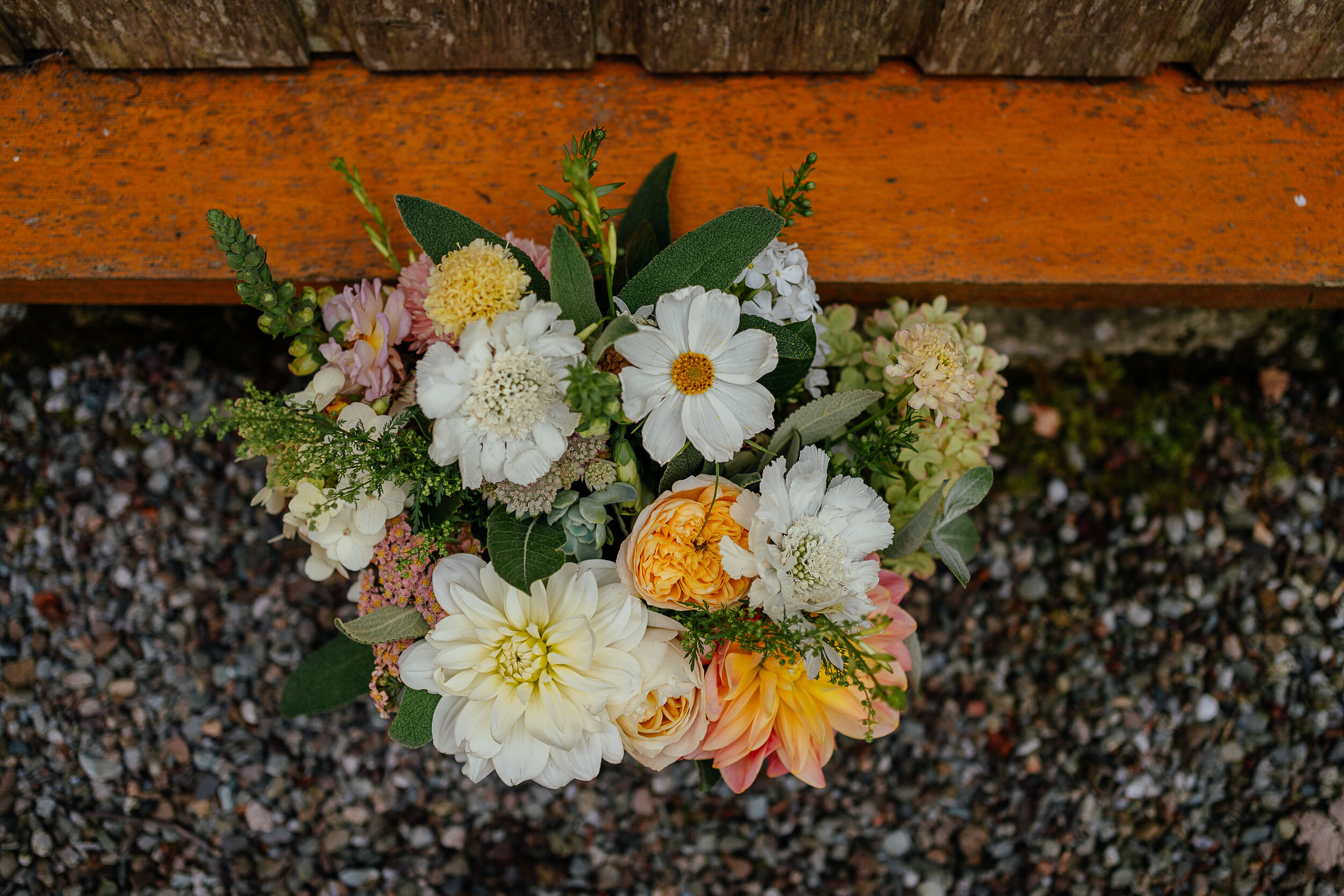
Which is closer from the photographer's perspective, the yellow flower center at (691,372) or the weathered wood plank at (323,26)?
the yellow flower center at (691,372)

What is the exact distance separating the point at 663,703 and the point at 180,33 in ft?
4.72

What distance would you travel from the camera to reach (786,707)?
1113mm

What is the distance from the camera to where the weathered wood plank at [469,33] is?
54.1 inches

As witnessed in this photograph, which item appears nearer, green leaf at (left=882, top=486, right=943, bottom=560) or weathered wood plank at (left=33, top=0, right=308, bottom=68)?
green leaf at (left=882, top=486, right=943, bottom=560)

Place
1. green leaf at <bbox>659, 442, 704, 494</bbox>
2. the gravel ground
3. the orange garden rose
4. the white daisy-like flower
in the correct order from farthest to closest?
the gravel ground
green leaf at <bbox>659, 442, 704, 494</bbox>
the orange garden rose
the white daisy-like flower

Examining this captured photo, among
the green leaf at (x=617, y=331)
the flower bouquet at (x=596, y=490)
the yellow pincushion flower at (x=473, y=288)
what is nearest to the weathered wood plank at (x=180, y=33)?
the flower bouquet at (x=596, y=490)

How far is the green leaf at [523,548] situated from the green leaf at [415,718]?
0.80 ft

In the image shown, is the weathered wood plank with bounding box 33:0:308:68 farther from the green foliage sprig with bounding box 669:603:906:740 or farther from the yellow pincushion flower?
the green foliage sprig with bounding box 669:603:906:740

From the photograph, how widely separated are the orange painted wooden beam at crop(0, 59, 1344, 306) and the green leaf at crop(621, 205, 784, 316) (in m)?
0.43

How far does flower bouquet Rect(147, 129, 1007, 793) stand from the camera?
2.90 ft

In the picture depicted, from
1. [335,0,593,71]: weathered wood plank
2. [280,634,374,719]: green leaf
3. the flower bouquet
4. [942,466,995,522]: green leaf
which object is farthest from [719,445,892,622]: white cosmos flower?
[335,0,593,71]: weathered wood plank

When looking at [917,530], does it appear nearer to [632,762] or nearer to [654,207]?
[654,207]

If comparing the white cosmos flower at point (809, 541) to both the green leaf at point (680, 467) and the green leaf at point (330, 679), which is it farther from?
the green leaf at point (330, 679)

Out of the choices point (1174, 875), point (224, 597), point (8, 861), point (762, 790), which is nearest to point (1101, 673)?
point (1174, 875)
